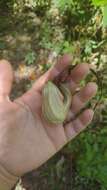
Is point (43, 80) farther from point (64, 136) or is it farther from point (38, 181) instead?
point (38, 181)

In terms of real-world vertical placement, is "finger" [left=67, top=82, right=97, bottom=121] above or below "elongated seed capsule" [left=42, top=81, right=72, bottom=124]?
below

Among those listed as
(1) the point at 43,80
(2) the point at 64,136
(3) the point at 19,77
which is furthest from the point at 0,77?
(3) the point at 19,77

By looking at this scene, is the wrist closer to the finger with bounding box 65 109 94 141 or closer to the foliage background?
the finger with bounding box 65 109 94 141

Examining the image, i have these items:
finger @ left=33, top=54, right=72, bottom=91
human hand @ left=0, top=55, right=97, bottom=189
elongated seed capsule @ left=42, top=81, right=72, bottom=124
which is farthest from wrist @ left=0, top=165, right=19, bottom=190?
finger @ left=33, top=54, right=72, bottom=91

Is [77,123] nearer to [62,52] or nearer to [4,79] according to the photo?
[4,79]

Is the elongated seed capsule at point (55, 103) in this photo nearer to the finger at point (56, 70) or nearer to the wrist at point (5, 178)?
the finger at point (56, 70)

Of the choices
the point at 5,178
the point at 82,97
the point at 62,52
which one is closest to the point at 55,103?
the point at 82,97
